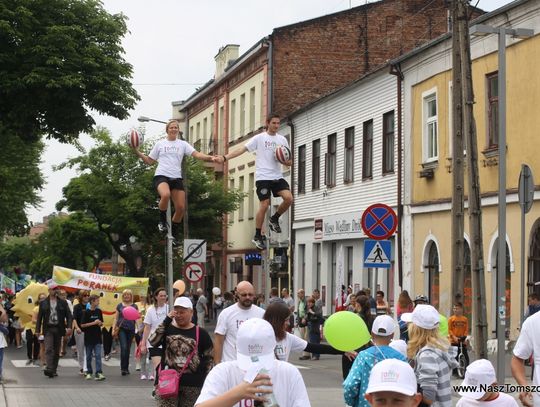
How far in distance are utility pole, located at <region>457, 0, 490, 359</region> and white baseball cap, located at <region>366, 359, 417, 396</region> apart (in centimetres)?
1290

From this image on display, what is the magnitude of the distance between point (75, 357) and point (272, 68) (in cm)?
2293

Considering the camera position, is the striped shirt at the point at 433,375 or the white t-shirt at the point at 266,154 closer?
the striped shirt at the point at 433,375

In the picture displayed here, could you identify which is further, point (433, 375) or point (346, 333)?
point (433, 375)

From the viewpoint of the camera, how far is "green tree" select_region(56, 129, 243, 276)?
5319cm

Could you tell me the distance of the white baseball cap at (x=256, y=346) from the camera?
532 cm

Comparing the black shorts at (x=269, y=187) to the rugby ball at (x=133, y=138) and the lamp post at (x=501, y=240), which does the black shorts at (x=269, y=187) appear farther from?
the lamp post at (x=501, y=240)

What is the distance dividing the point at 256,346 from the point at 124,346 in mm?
20585

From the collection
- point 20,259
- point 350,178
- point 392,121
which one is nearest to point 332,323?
point 392,121

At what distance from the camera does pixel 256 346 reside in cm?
532

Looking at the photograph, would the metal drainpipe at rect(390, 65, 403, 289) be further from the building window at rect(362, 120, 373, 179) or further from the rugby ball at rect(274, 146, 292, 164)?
the rugby ball at rect(274, 146, 292, 164)

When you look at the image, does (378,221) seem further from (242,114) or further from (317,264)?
(242,114)

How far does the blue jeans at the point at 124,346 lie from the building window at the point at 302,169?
69.6 feet

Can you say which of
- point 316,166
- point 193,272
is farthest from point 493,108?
point 316,166

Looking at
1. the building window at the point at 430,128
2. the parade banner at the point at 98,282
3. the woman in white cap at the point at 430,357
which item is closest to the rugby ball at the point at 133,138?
the woman in white cap at the point at 430,357
